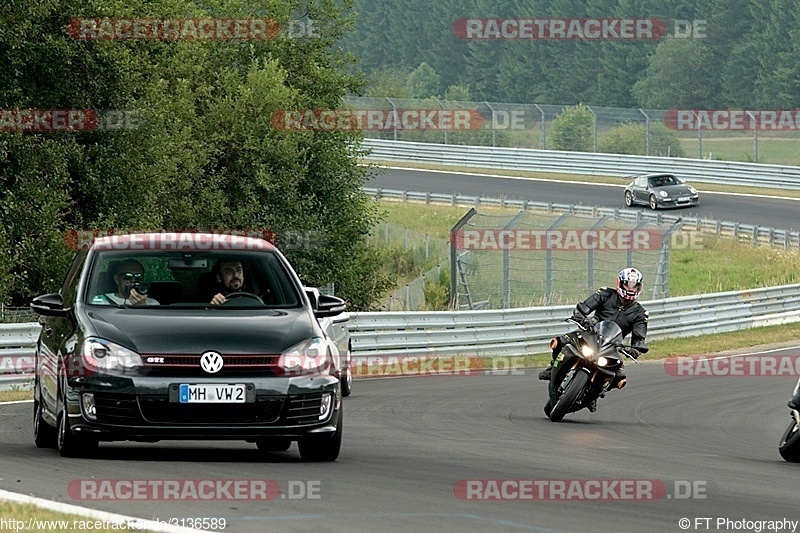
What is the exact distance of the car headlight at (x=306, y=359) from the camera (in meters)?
9.86

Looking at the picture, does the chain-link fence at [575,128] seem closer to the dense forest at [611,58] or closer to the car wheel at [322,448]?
the dense forest at [611,58]

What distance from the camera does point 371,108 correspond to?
2677 inches

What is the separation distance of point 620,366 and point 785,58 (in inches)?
3152

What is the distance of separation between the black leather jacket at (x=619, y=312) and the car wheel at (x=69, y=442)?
6647mm

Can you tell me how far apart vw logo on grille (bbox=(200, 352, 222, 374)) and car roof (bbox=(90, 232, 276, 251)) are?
4.79 ft

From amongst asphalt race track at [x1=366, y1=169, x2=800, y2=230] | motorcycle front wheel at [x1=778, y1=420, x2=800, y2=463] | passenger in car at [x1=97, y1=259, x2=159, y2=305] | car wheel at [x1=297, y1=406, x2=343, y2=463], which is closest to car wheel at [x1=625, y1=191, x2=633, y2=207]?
asphalt race track at [x1=366, y1=169, x2=800, y2=230]

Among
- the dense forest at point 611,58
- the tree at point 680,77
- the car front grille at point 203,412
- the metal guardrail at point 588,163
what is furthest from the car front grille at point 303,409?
the tree at point 680,77


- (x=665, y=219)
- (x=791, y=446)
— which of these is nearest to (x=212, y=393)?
(x=791, y=446)

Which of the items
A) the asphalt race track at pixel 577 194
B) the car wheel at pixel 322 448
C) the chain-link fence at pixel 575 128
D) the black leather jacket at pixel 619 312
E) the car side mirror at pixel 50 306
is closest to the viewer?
the car wheel at pixel 322 448

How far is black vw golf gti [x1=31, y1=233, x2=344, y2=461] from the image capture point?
31.7ft

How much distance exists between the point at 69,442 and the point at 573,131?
6386 cm

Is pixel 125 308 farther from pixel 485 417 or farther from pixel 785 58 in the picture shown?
pixel 785 58

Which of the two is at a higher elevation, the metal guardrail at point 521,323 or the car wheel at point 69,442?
the car wheel at point 69,442

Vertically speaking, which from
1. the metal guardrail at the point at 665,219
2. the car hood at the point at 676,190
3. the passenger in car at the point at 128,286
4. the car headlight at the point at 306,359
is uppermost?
the passenger in car at the point at 128,286
